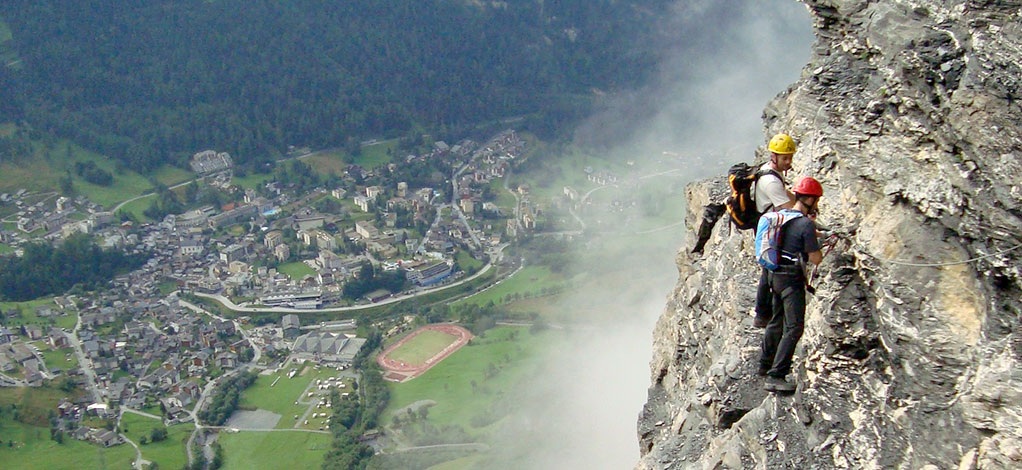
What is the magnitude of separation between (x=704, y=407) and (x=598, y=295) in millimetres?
40166

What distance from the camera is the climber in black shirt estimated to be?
307 inches

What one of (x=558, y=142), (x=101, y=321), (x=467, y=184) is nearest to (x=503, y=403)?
(x=101, y=321)

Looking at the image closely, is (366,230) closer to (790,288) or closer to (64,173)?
(64,173)

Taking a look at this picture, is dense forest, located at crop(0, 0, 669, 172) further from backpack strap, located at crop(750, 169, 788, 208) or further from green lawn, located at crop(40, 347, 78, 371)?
backpack strap, located at crop(750, 169, 788, 208)

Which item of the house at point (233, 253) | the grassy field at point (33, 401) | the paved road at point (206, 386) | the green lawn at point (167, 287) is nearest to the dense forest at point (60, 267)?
the green lawn at point (167, 287)

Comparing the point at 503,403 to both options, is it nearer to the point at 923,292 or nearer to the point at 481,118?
the point at 923,292

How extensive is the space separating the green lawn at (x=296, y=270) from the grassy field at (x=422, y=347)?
43.5 ft

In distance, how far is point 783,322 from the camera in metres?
8.66

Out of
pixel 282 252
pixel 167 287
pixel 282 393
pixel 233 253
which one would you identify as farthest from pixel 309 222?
pixel 282 393

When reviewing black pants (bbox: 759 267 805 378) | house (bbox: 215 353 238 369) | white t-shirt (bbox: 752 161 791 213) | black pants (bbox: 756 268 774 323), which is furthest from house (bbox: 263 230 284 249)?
white t-shirt (bbox: 752 161 791 213)

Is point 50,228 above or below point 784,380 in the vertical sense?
below

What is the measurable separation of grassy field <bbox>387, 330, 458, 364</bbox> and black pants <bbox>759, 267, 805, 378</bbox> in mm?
35316

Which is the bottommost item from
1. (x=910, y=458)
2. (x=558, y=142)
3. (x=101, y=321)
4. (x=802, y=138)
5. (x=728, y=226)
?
(x=101, y=321)

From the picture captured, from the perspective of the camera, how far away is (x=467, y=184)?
7588 centimetres
